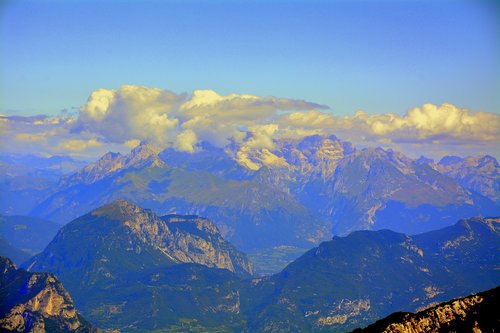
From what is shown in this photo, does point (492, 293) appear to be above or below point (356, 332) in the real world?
above

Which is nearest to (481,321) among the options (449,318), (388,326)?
(449,318)

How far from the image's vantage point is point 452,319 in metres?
104

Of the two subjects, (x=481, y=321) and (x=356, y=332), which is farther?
(x=356, y=332)

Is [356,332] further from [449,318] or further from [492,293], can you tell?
[492,293]

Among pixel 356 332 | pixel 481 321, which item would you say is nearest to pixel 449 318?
pixel 481 321

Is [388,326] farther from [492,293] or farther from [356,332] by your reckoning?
[492,293]

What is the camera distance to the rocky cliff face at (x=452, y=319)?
101500mm

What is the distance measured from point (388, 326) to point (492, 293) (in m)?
18.3

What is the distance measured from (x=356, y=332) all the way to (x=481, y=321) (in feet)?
61.0

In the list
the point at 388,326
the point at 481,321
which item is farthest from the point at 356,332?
the point at 481,321

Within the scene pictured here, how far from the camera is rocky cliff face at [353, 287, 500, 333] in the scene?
10150cm

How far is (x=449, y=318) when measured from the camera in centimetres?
10412

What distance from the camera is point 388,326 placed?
102750mm

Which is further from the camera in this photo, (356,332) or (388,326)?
(356,332)
